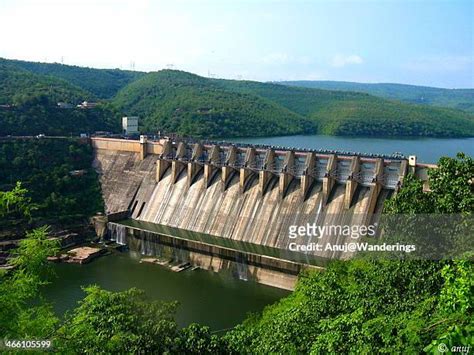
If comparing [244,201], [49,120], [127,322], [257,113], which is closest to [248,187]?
[244,201]

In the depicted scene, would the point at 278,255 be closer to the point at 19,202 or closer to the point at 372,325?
the point at 372,325

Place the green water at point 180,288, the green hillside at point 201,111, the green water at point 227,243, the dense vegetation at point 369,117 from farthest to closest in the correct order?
the dense vegetation at point 369,117
the green hillside at point 201,111
the green water at point 227,243
the green water at point 180,288

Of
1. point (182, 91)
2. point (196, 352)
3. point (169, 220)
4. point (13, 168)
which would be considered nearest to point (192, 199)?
point (169, 220)

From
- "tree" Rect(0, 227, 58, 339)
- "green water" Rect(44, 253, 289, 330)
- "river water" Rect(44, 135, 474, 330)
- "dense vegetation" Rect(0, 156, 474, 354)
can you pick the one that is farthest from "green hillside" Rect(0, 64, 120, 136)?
"tree" Rect(0, 227, 58, 339)

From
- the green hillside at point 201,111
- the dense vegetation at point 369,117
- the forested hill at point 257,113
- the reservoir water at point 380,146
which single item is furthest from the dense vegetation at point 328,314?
the dense vegetation at point 369,117

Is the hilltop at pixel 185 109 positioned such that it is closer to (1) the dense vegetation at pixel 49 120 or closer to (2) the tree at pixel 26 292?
(1) the dense vegetation at pixel 49 120

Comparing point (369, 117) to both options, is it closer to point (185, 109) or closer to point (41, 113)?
point (185, 109)

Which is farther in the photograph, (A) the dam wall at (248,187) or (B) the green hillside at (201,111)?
(B) the green hillside at (201,111)
